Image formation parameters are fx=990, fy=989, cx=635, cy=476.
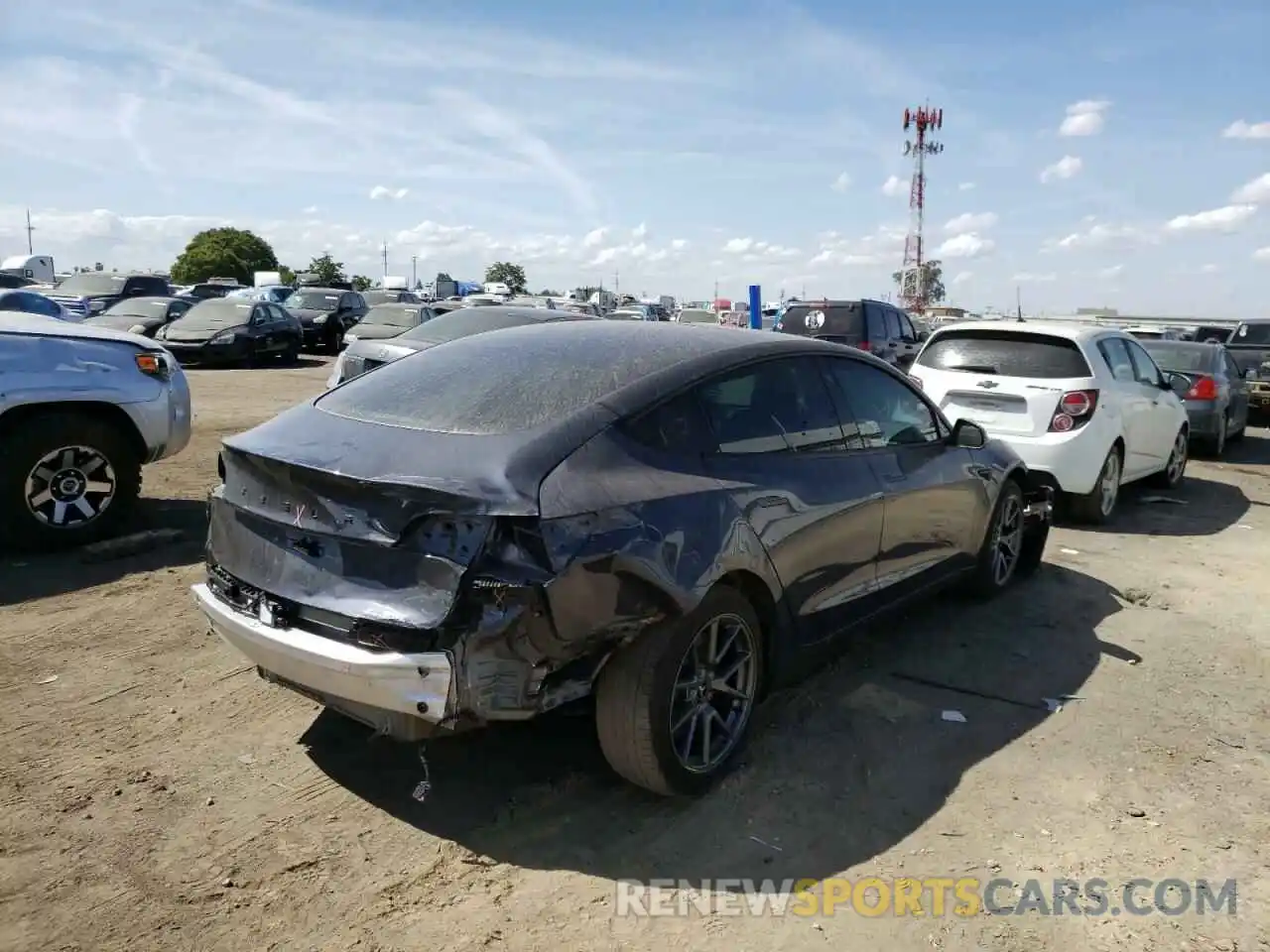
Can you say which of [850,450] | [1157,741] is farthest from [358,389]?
[1157,741]

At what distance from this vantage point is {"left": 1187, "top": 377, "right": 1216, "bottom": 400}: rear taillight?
1227 cm

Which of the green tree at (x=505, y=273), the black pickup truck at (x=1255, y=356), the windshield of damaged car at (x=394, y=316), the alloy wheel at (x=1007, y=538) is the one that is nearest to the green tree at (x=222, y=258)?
the green tree at (x=505, y=273)

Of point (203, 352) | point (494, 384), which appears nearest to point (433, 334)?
point (494, 384)

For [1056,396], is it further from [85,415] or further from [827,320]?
[827,320]

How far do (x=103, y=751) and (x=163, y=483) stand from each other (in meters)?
4.96

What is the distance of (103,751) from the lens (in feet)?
12.0

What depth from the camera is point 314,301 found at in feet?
86.6

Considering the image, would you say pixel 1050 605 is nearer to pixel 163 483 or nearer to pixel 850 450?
pixel 850 450

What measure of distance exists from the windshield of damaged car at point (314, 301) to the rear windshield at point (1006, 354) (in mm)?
20894

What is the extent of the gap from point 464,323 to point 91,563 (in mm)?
6427

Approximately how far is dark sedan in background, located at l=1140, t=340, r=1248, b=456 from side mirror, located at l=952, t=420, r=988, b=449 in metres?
7.90

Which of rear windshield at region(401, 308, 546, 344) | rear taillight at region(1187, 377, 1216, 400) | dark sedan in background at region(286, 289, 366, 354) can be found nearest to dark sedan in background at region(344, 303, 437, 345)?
rear windshield at region(401, 308, 546, 344)

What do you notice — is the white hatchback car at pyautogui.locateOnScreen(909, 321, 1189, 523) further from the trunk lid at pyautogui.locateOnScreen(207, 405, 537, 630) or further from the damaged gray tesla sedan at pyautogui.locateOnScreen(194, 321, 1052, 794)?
the trunk lid at pyautogui.locateOnScreen(207, 405, 537, 630)

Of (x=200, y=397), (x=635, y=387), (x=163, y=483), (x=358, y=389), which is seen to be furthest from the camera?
(x=200, y=397)
